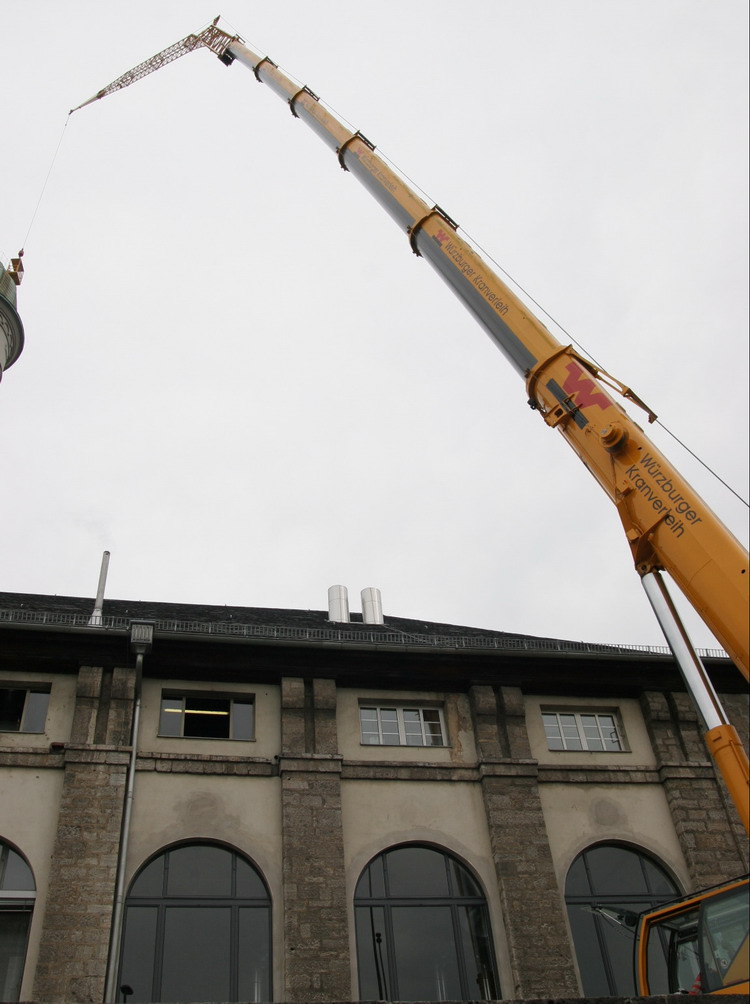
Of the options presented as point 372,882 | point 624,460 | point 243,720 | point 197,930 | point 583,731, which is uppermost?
point 243,720

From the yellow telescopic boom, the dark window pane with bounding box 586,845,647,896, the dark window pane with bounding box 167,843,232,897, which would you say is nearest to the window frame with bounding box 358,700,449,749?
the dark window pane with bounding box 167,843,232,897

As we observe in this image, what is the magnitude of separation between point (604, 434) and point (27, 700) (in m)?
11.7

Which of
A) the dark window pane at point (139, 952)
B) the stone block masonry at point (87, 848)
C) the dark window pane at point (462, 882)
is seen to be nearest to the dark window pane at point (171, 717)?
the stone block masonry at point (87, 848)

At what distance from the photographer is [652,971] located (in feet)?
50.1

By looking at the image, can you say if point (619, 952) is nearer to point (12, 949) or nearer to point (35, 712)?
point (12, 949)

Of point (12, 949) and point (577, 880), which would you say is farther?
point (577, 880)

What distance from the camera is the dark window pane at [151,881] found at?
15281 millimetres

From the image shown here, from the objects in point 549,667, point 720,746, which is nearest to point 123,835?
point 549,667

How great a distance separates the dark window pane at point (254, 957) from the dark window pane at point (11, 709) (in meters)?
5.35

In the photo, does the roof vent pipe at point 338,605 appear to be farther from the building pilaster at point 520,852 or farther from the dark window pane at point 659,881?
the dark window pane at point 659,881

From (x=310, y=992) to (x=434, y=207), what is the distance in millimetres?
13333

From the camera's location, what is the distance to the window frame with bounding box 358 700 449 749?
58.7ft

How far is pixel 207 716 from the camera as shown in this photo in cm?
1753

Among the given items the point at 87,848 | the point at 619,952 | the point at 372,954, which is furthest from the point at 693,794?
the point at 87,848
